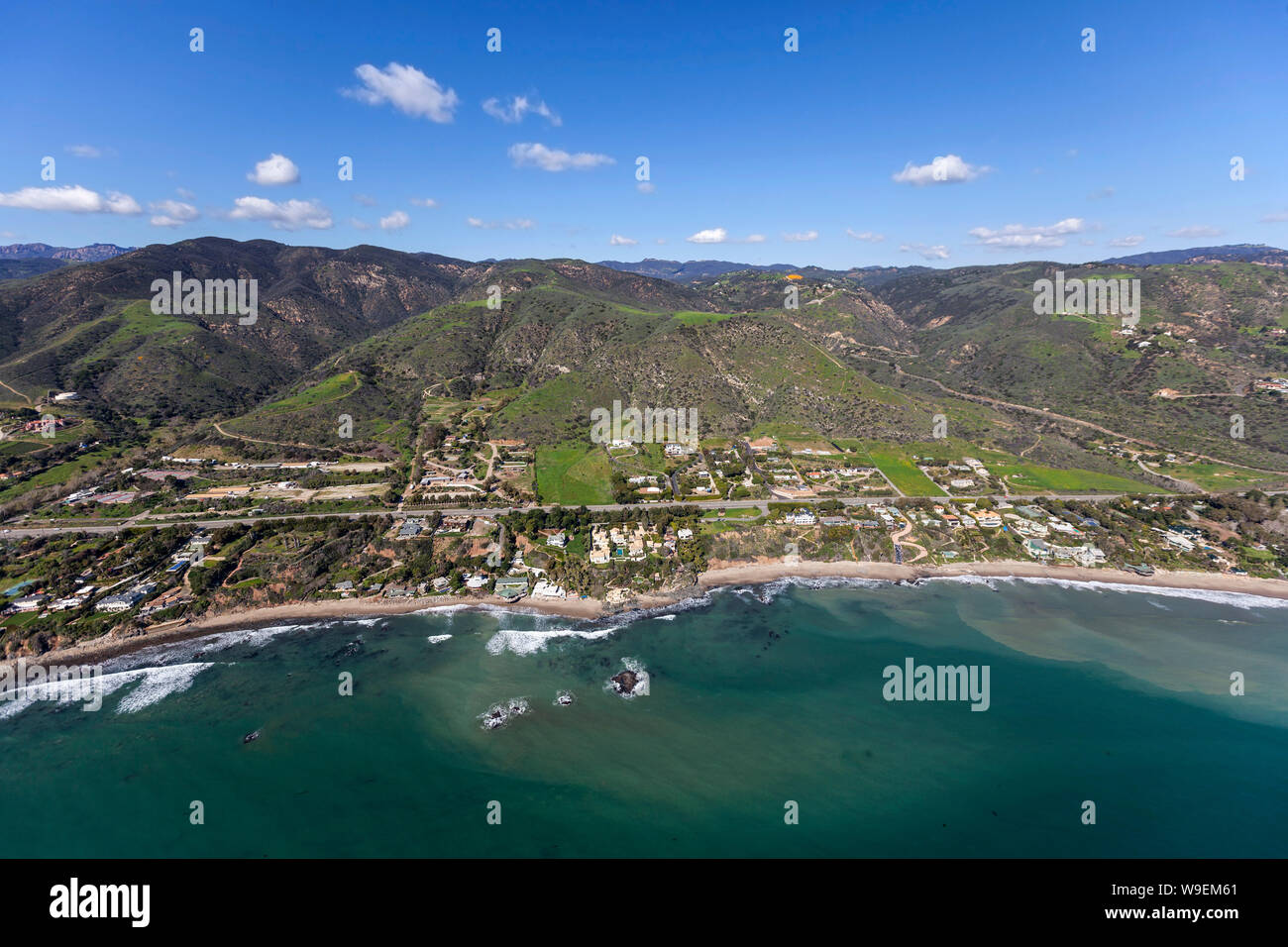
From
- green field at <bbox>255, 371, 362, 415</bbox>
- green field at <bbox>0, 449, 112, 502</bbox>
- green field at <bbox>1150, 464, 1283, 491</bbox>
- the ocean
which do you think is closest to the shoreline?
the ocean

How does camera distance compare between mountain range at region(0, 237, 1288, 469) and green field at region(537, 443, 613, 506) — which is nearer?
green field at region(537, 443, 613, 506)

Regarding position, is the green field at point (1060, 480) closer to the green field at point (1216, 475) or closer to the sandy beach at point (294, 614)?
the green field at point (1216, 475)

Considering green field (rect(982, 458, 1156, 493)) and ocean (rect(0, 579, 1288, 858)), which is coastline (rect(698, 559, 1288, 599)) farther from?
green field (rect(982, 458, 1156, 493))

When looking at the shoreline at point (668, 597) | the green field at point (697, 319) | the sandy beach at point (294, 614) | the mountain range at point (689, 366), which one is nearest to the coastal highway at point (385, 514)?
the shoreline at point (668, 597)

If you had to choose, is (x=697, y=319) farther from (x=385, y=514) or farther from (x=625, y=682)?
(x=625, y=682)

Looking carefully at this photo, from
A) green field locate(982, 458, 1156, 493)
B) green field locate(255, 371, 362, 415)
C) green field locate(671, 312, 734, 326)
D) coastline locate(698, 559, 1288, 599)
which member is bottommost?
coastline locate(698, 559, 1288, 599)

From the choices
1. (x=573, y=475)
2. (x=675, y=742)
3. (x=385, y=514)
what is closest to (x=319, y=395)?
(x=385, y=514)
